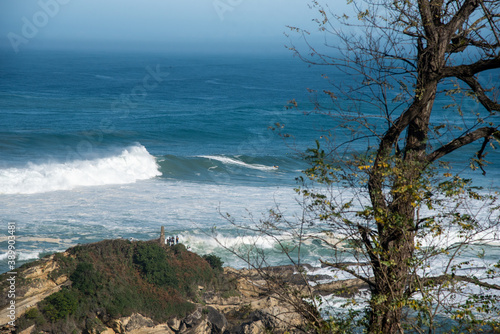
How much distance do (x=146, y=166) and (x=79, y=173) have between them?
13.4ft

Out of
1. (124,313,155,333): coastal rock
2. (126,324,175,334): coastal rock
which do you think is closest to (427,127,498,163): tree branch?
(126,324,175,334): coastal rock

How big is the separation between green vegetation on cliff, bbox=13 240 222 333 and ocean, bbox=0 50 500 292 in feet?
7.29

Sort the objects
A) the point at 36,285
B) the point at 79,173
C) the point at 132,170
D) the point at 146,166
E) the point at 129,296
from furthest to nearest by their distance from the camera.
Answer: the point at 146,166
the point at 132,170
the point at 79,173
the point at 129,296
the point at 36,285

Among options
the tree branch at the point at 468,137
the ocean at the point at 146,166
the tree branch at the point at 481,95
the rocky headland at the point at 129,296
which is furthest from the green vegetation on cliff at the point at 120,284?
the tree branch at the point at 481,95

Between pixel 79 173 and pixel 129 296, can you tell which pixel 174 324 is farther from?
pixel 79 173

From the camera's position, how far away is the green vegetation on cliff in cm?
1016

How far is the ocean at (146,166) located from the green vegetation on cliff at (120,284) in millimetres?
2222

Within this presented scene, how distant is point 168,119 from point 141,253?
32054mm

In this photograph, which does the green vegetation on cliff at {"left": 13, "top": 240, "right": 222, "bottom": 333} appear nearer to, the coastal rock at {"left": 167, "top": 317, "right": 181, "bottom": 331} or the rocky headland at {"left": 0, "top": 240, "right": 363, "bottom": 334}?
the rocky headland at {"left": 0, "top": 240, "right": 363, "bottom": 334}

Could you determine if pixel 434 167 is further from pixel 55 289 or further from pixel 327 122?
pixel 327 122

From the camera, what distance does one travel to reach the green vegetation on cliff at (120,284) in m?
10.2

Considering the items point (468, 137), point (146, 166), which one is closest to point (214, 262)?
point (468, 137)

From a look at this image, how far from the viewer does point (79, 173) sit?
25.7m

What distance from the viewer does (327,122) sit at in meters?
44.0
